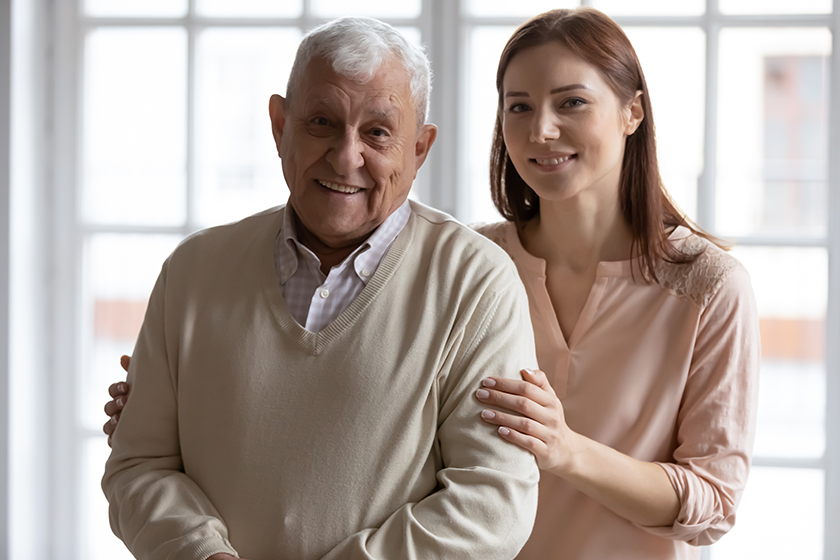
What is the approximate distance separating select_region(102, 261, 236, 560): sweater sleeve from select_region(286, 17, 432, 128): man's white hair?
499 millimetres

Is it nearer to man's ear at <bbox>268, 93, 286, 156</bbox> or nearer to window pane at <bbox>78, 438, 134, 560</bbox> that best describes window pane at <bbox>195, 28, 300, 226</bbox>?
window pane at <bbox>78, 438, 134, 560</bbox>

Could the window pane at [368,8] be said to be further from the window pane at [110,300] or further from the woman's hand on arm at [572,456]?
the woman's hand on arm at [572,456]

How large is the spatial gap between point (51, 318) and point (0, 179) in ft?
1.70

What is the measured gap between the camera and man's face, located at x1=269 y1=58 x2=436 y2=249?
1192 mm

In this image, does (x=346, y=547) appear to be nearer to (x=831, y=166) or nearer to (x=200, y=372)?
(x=200, y=372)

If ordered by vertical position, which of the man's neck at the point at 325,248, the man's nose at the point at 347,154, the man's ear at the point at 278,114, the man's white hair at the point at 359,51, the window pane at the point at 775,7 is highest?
the window pane at the point at 775,7

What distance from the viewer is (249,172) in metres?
2.59

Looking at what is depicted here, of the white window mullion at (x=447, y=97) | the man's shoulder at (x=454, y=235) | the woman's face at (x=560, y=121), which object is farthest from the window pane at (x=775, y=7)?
the man's shoulder at (x=454, y=235)

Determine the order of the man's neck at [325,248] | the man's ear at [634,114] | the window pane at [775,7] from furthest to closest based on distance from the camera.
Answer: the window pane at [775,7] < the man's ear at [634,114] < the man's neck at [325,248]

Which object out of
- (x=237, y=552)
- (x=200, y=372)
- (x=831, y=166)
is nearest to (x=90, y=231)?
(x=200, y=372)

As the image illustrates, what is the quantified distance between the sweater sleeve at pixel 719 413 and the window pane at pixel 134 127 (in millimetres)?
1840

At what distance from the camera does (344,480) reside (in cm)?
116

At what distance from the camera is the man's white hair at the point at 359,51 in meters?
1.18

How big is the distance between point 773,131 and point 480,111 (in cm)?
94
